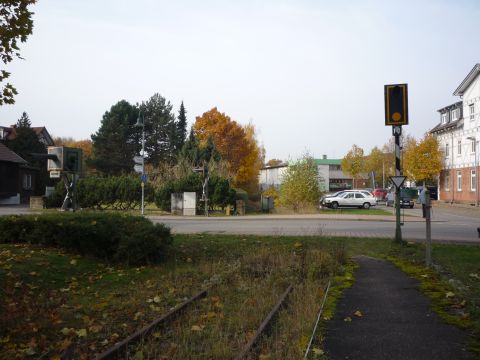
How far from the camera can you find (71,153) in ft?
38.4

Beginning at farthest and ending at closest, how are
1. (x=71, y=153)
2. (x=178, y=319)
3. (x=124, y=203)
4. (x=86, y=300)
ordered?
(x=124, y=203) → (x=71, y=153) → (x=86, y=300) → (x=178, y=319)

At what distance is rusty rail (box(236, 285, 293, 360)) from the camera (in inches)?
193

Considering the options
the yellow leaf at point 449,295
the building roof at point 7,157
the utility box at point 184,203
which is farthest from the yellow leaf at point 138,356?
the building roof at point 7,157

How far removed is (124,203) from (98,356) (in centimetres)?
3120

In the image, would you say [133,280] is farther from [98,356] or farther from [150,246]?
[98,356]

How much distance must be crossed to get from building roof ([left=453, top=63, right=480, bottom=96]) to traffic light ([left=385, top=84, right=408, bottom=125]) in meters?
39.3

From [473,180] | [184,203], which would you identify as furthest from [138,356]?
[473,180]

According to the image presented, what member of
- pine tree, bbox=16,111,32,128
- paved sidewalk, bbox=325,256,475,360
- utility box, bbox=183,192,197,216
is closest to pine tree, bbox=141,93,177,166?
pine tree, bbox=16,111,32,128

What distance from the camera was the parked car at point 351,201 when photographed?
4166 centimetres

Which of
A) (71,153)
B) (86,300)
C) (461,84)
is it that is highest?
(461,84)

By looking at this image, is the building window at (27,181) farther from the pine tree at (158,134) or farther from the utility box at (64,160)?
the utility box at (64,160)

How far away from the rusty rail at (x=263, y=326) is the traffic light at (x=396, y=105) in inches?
303

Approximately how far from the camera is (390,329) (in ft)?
19.2

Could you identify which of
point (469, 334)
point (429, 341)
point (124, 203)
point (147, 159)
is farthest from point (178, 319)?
point (147, 159)
